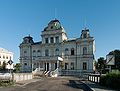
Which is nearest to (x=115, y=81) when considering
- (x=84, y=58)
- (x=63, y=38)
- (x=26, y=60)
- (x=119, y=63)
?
(x=119, y=63)

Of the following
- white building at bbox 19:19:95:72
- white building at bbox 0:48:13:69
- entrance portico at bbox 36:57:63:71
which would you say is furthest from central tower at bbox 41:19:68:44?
white building at bbox 0:48:13:69

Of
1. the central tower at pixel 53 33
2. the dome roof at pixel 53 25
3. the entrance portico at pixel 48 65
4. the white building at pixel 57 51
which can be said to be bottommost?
the entrance portico at pixel 48 65

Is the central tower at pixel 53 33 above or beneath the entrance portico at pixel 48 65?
above

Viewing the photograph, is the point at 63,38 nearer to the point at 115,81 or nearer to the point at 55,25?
the point at 55,25

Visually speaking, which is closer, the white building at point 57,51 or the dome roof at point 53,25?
the white building at point 57,51

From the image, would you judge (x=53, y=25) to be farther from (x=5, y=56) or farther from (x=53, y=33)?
(x=5, y=56)

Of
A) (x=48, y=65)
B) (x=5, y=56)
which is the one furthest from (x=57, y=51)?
(x=5, y=56)

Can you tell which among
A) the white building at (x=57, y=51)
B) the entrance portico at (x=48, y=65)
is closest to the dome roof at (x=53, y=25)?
the white building at (x=57, y=51)

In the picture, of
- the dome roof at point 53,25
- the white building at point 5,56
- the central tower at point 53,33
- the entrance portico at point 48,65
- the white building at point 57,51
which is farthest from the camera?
the white building at point 5,56

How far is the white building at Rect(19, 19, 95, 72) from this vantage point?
6341 centimetres

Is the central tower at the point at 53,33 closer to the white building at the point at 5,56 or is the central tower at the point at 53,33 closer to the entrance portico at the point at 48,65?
the entrance portico at the point at 48,65

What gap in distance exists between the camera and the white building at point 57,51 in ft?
208

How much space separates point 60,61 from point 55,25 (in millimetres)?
11166

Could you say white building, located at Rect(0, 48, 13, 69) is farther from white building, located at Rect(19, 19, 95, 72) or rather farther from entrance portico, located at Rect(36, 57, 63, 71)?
entrance portico, located at Rect(36, 57, 63, 71)
